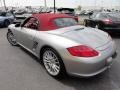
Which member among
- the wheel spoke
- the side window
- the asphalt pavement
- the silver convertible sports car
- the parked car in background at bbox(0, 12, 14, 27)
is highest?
the side window

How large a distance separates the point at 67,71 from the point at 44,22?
1.55 m

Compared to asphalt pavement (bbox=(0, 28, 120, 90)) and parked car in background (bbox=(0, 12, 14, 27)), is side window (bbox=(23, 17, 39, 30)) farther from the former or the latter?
parked car in background (bbox=(0, 12, 14, 27))

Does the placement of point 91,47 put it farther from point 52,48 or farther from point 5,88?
point 5,88

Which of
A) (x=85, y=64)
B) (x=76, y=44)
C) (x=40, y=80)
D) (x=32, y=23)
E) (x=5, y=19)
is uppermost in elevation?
(x=32, y=23)

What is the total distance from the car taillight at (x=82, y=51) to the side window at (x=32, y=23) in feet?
5.40

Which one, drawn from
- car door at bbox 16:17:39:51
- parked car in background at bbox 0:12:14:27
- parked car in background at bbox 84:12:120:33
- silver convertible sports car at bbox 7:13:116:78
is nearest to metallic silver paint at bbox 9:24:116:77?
silver convertible sports car at bbox 7:13:116:78

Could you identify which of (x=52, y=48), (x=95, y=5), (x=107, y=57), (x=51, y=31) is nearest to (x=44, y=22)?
(x=51, y=31)

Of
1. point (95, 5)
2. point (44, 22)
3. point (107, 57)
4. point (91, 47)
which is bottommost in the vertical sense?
point (95, 5)

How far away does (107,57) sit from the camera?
3334 millimetres

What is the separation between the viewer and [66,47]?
323 centimetres

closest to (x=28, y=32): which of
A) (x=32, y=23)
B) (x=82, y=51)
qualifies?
(x=32, y=23)

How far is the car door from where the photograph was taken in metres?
4.43

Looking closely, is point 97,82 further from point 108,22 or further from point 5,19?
point 5,19

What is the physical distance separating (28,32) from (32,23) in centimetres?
29
